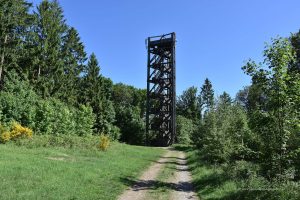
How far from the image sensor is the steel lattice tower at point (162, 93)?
179ft

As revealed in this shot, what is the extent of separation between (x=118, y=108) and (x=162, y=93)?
31.0 ft

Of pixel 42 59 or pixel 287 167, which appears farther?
pixel 42 59

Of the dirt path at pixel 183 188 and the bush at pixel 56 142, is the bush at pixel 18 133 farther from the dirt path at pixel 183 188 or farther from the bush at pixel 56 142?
the dirt path at pixel 183 188

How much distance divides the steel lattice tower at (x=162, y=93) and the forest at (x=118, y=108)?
158 inches

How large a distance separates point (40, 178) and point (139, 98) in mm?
84351

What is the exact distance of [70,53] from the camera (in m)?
55.1

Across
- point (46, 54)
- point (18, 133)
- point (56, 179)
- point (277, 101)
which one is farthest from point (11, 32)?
point (277, 101)

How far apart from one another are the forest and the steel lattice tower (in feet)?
13.1

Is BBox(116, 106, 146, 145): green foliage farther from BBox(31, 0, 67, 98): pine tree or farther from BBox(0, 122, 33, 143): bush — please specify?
BBox(0, 122, 33, 143): bush

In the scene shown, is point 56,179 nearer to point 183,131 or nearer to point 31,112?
point 31,112

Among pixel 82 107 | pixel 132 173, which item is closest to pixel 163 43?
pixel 82 107

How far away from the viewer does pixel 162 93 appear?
5469cm

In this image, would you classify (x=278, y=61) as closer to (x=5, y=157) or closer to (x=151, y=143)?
(x=5, y=157)

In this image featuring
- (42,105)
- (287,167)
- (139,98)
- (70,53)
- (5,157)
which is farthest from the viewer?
(139,98)
